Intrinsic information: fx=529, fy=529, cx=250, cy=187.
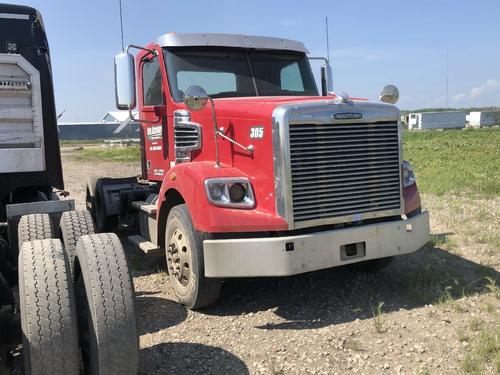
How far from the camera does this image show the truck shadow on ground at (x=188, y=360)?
3.80 metres

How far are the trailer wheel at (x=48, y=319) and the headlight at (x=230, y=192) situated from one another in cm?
170

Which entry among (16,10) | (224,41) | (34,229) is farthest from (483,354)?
(16,10)

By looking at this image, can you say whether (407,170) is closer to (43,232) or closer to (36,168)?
(43,232)

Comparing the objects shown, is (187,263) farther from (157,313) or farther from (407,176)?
(407,176)

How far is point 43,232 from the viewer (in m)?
4.39

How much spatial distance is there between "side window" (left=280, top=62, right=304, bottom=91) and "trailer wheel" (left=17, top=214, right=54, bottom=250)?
3.05 m

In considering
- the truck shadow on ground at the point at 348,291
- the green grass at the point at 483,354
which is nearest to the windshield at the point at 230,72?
the truck shadow on ground at the point at 348,291

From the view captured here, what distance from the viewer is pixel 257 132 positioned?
184 inches

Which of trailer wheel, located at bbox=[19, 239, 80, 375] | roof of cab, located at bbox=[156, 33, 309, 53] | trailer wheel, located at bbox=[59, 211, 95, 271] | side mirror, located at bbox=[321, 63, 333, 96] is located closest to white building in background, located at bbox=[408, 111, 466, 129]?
side mirror, located at bbox=[321, 63, 333, 96]

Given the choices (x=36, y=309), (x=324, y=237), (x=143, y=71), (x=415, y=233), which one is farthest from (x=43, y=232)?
(x=415, y=233)

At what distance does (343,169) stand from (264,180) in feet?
2.37

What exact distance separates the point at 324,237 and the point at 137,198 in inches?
138

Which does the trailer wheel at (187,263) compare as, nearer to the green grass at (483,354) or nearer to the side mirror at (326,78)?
the green grass at (483,354)

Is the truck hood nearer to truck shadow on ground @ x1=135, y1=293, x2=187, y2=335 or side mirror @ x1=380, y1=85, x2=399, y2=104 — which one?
side mirror @ x1=380, y1=85, x2=399, y2=104
